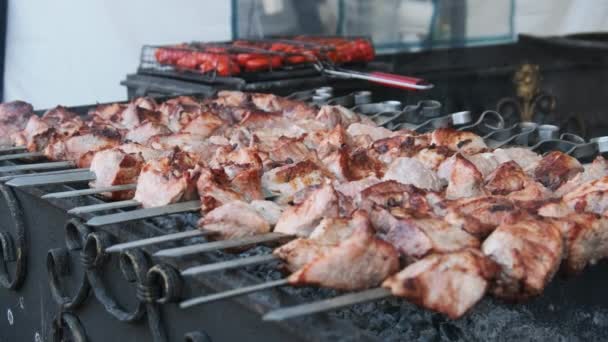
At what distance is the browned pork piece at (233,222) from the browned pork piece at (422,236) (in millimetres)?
372

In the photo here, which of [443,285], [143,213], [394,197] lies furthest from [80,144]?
[443,285]

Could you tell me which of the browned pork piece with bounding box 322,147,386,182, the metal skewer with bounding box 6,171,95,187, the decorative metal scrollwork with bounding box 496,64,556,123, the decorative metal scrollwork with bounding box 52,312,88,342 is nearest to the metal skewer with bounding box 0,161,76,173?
the metal skewer with bounding box 6,171,95,187

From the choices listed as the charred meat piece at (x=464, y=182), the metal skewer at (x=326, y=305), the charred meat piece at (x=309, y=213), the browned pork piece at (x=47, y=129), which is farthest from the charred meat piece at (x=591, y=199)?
the browned pork piece at (x=47, y=129)

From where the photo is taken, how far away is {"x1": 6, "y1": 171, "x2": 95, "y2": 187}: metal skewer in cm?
288

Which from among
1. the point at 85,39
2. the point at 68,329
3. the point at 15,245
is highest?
the point at 85,39

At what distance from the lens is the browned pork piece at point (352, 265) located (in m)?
2.00

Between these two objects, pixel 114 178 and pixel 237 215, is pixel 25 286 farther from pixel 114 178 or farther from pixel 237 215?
pixel 237 215

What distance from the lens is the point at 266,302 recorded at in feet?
6.48

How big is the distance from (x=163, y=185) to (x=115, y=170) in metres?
0.35

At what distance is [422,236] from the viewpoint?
83.3 inches

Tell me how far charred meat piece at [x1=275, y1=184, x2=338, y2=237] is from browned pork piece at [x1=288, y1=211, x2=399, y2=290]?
0.27 meters

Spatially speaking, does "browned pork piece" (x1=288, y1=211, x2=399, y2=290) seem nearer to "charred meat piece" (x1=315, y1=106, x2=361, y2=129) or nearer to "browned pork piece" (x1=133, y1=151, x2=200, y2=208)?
"browned pork piece" (x1=133, y1=151, x2=200, y2=208)

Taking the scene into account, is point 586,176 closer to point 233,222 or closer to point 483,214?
point 483,214

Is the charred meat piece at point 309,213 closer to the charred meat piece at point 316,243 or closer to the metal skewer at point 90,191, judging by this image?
the charred meat piece at point 316,243
